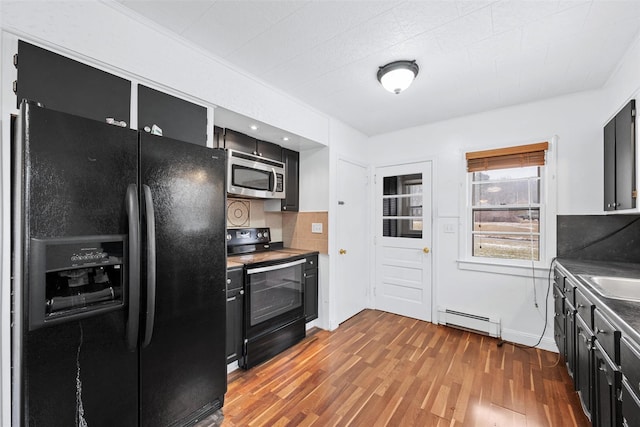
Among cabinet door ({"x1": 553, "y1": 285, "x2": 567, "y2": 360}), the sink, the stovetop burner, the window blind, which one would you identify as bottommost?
cabinet door ({"x1": 553, "y1": 285, "x2": 567, "y2": 360})

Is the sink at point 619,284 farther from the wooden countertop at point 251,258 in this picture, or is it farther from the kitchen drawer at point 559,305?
the wooden countertop at point 251,258

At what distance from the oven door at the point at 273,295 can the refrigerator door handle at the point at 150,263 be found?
40.0 inches

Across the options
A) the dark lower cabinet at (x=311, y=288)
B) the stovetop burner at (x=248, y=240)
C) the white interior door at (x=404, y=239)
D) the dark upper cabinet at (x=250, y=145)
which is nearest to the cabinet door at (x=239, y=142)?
the dark upper cabinet at (x=250, y=145)

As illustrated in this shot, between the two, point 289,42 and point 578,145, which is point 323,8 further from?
point 578,145

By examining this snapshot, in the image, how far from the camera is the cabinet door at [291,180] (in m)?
3.31

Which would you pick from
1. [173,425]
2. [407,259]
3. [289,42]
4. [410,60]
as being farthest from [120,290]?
[407,259]

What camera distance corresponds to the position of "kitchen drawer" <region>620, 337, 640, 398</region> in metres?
1.00

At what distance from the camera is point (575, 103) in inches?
105

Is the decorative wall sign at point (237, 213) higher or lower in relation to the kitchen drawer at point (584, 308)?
higher

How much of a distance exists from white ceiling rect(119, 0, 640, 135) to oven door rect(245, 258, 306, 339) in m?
1.77

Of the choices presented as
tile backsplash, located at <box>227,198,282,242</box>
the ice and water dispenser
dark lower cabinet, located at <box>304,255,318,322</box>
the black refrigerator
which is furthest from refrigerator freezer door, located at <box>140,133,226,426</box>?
dark lower cabinet, located at <box>304,255,318,322</box>

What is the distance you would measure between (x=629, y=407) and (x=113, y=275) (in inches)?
89.6

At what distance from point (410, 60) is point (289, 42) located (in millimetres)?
937

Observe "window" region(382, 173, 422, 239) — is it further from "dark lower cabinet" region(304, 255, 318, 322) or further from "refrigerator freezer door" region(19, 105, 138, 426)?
"refrigerator freezer door" region(19, 105, 138, 426)
